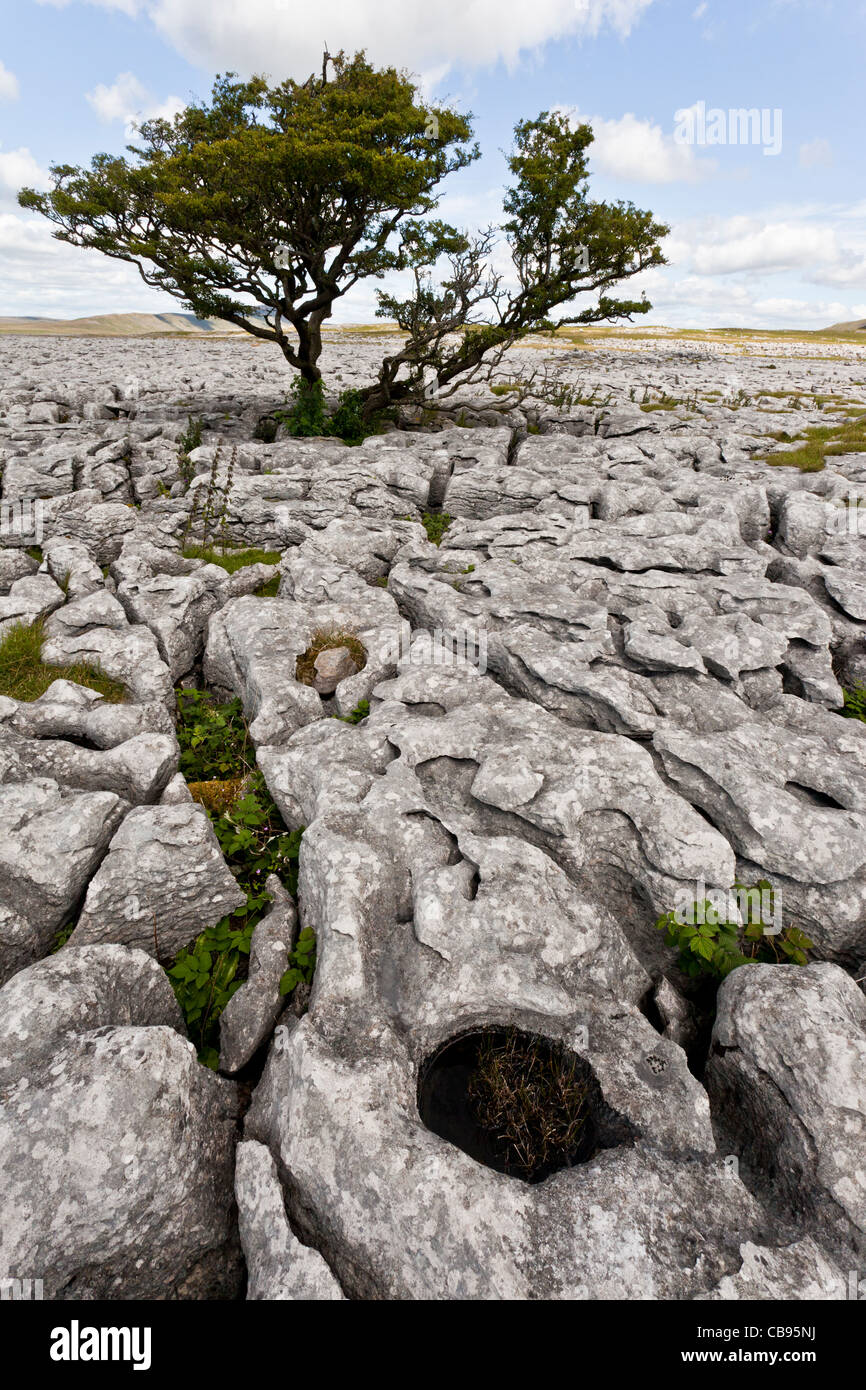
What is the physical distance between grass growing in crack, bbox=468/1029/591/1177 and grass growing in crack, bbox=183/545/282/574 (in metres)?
12.3

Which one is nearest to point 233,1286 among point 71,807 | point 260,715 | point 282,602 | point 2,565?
point 71,807

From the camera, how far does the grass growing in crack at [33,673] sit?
33.6 feet

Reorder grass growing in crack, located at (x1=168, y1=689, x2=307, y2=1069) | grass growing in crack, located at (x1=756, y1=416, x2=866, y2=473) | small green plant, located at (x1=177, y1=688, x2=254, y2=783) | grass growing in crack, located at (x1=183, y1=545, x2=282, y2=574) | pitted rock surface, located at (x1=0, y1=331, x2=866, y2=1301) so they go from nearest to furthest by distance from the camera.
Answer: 1. pitted rock surface, located at (x1=0, y1=331, x2=866, y2=1301)
2. grass growing in crack, located at (x1=168, y1=689, x2=307, y2=1069)
3. small green plant, located at (x1=177, y1=688, x2=254, y2=783)
4. grass growing in crack, located at (x1=183, y1=545, x2=282, y2=574)
5. grass growing in crack, located at (x1=756, y1=416, x2=866, y2=473)

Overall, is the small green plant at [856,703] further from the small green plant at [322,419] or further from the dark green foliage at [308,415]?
the dark green foliage at [308,415]

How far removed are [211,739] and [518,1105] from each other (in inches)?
265

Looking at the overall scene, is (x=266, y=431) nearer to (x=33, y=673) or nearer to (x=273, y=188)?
(x=273, y=188)

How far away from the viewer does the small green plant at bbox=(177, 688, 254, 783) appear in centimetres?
933

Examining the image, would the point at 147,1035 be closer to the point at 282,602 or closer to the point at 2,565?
the point at 282,602

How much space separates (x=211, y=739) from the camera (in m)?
9.78

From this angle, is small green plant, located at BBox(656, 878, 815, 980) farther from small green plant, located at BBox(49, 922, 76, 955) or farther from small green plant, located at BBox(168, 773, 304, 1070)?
small green plant, located at BBox(49, 922, 76, 955)

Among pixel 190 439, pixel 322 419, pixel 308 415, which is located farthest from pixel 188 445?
pixel 322 419

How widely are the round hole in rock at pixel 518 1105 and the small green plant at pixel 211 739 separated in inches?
204

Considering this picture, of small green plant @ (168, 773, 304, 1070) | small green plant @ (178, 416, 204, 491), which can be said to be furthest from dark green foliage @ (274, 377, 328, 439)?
small green plant @ (168, 773, 304, 1070)
